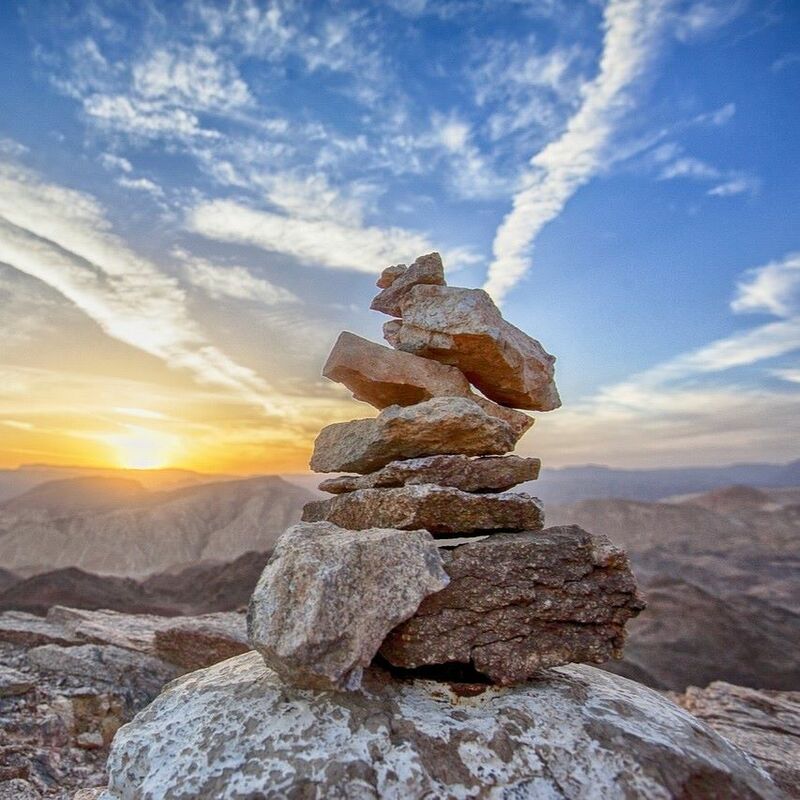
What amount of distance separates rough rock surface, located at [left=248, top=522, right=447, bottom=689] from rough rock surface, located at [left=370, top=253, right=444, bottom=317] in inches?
170

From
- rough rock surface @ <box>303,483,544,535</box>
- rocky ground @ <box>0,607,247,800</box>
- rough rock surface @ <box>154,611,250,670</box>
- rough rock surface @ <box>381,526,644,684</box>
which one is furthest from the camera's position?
rough rock surface @ <box>154,611,250,670</box>

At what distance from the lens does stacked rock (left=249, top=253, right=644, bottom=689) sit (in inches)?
185

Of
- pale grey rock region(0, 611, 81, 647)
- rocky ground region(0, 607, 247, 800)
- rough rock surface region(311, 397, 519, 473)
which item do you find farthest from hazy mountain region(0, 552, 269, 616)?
rough rock surface region(311, 397, 519, 473)

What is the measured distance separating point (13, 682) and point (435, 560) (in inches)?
420

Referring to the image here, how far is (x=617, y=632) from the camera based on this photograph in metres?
5.43

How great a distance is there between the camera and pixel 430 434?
21.0ft

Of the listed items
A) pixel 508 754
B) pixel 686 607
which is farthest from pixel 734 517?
pixel 508 754

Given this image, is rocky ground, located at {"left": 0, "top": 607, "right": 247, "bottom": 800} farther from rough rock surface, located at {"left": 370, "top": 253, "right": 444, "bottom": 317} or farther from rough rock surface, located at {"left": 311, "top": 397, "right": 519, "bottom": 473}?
rough rock surface, located at {"left": 370, "top": 253, "right": 444, "bottom": 317}

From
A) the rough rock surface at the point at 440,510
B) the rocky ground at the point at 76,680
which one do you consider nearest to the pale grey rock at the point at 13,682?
the rocky ground at the point at 76,680

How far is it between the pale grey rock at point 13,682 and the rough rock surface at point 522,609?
9539mm

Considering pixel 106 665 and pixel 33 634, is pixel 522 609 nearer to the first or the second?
pixel 106 665

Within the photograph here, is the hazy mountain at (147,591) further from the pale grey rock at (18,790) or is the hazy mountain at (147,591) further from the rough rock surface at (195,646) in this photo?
the pale grey rock at (18,790)

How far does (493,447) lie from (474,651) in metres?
2.45

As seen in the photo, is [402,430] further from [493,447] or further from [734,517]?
[734,517]
